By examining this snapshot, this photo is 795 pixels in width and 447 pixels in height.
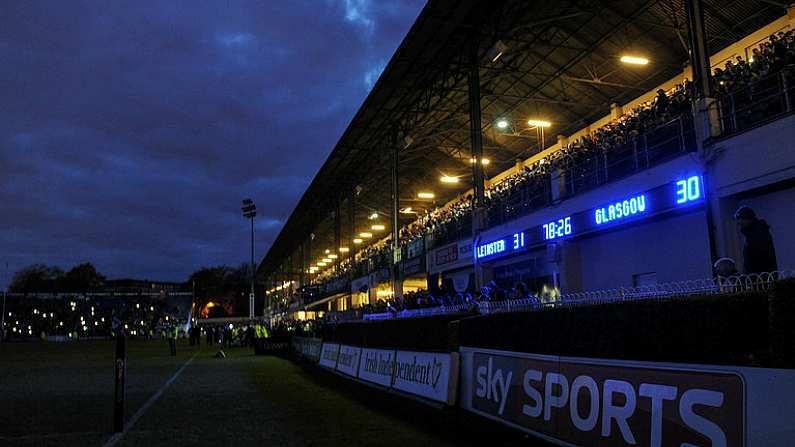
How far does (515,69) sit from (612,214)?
1006 cm

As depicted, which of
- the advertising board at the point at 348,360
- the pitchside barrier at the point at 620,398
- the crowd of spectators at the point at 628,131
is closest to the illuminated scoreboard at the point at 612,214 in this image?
the crowd of spectators at the point at 628,131

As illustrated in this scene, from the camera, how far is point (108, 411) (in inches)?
459

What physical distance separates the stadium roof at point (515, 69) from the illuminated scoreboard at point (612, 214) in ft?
19.4

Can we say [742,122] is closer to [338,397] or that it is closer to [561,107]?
[338,397]

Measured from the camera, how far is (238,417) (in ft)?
35.1

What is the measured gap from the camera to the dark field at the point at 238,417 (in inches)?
336

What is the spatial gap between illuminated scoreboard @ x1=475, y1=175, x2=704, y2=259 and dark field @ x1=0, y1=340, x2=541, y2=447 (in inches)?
298

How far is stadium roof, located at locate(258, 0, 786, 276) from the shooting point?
21.3 m

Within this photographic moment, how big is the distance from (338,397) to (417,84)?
16.8 metres

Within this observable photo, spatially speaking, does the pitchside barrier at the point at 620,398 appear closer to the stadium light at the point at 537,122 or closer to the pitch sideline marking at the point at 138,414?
the pitch sideline marking at the point at 138,414

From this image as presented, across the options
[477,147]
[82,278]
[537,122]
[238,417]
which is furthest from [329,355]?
[82,278]

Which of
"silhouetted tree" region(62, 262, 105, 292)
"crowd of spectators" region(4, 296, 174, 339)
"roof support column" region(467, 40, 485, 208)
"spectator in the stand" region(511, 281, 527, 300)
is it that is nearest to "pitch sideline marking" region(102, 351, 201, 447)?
"spectator in the stand" region(511, 281, 527, 300)

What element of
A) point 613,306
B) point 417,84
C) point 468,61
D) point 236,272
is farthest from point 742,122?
point 236,272

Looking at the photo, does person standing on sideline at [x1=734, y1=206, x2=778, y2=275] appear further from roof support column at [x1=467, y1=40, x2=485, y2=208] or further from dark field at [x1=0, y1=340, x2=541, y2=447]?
roof support column at [x1=467, y1=40, x2=485, y2=208]
